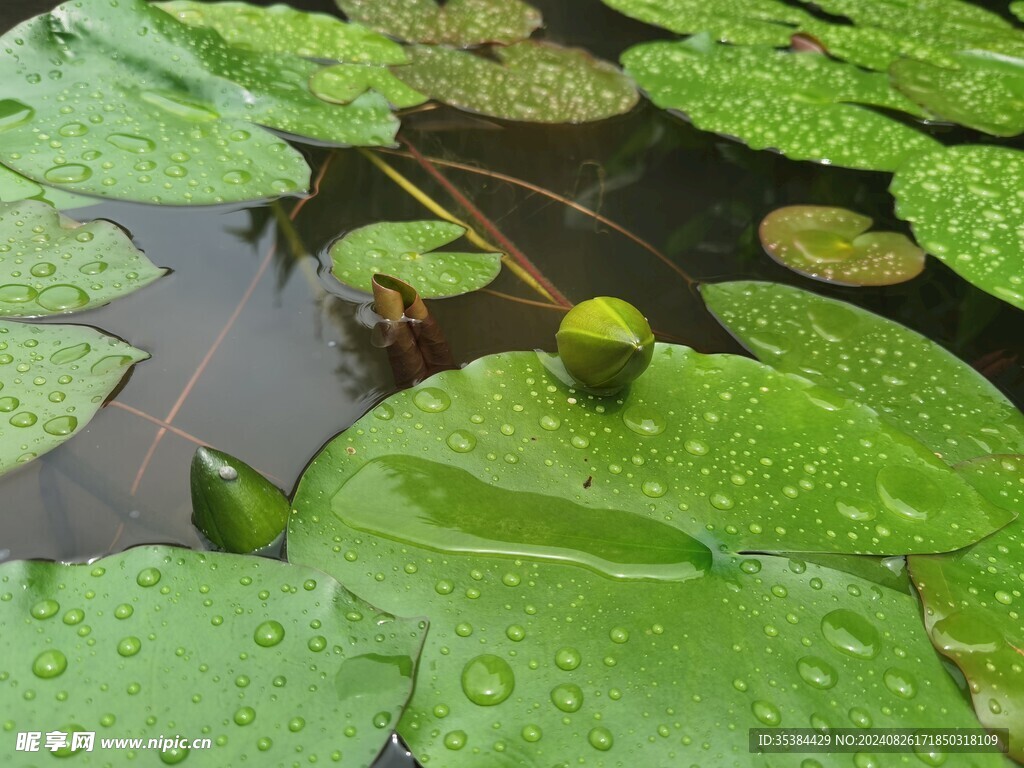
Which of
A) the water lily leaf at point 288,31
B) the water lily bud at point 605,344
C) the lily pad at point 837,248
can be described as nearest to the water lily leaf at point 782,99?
the lily pad at point 837,248

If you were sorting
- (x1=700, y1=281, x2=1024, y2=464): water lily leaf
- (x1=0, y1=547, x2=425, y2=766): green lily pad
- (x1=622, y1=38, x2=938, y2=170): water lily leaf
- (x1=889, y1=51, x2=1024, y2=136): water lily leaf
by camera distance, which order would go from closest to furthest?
1. (x1=0, y1=547, x2=425, y2=766): green lily pad
2. (x1=700, y1=281, x2=1024, y2=464): water lily leaf
3. (x1=622, y1=38, x2=938, y2=170): water lily leaf
4. (x1=889, y1=51, x2=1024, y2=136): water lily leaf

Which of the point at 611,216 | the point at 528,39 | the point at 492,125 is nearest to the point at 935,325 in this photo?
the point at 611,216

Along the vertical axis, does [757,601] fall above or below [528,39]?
below

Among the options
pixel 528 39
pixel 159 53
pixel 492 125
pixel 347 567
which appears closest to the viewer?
pixel 347 567

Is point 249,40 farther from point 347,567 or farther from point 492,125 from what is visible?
point 347,567

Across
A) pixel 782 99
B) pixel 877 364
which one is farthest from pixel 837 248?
pixel 782 99

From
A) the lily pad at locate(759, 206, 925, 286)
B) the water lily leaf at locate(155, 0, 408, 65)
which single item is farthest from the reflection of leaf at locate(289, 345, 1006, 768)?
A: the water lily leaf at locate(155, 0, 408, 65)

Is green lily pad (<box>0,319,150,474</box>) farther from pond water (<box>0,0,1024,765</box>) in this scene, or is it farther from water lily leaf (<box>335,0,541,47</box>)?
water lily leaf (<box>335,0,541,47</box>)
